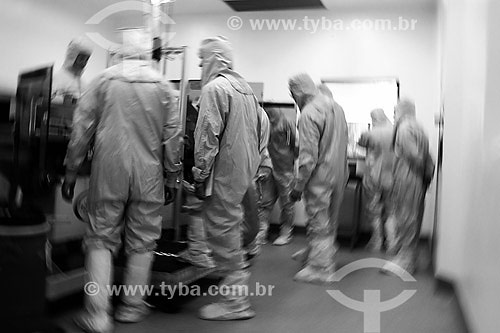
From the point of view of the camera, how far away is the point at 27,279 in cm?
152

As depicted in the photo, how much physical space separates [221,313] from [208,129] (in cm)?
79

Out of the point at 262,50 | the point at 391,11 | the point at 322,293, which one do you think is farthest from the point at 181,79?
the point at 322,293

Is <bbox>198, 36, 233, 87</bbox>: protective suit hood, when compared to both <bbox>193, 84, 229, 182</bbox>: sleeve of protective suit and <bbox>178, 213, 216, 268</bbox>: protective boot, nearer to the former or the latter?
<bbox>193, 84, 229, 182</bbox>: sleeve of protective suit

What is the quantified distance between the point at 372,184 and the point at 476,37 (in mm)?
1127

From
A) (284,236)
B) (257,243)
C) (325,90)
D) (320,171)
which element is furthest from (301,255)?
(325,90)

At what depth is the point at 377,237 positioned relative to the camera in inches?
121

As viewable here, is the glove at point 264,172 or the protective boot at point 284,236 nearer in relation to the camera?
the glove at point 264,172

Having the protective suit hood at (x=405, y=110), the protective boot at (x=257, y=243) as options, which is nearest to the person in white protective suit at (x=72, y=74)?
the protective boot at (x=257, y=243)

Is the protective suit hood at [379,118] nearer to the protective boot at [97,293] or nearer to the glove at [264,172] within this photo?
the glove at [264,172]

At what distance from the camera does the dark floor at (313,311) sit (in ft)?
6.16

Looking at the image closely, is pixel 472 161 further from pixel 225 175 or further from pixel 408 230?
pixel 225 175

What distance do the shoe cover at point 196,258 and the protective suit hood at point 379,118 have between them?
126cm

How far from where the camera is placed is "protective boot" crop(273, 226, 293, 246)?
3.35m

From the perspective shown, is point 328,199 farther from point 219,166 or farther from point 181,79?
point 181,79
